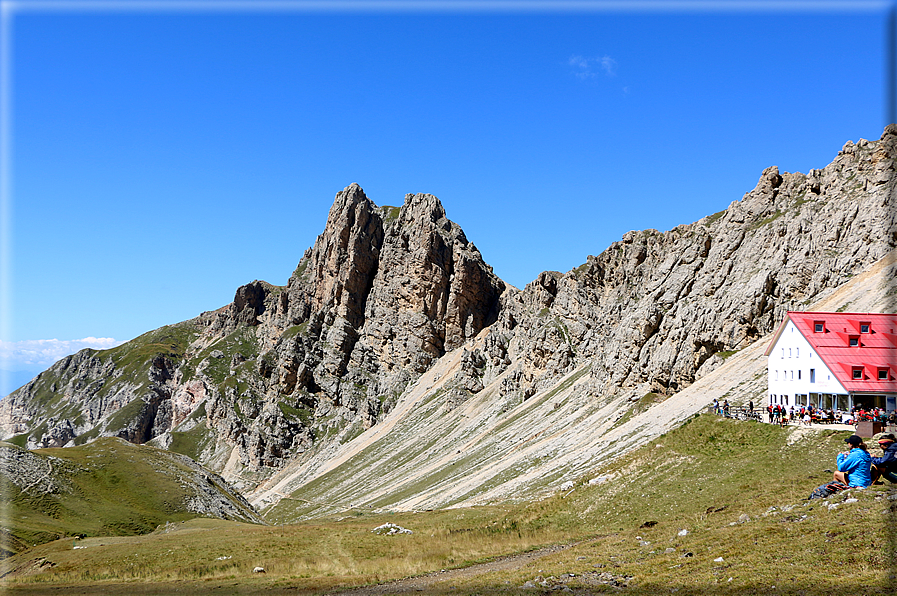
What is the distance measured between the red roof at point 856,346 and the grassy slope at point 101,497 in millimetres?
63712

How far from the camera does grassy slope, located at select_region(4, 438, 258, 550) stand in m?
56.7

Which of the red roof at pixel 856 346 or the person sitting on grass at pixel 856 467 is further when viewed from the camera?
the red roof at pixel 856 346

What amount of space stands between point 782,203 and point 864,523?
336 ft

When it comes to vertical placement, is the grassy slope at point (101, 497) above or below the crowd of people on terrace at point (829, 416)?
below

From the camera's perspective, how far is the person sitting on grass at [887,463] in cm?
2281

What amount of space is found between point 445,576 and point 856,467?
17.3 metres

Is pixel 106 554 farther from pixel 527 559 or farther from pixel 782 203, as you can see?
pixel 782 203

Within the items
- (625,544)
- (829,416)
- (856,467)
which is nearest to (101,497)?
(625,544)

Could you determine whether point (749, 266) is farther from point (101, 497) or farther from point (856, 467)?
point (101, 497)

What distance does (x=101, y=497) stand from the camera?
66.9 meters

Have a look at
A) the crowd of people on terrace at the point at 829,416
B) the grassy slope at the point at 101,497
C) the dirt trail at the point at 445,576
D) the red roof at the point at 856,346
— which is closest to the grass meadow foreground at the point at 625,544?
the dirt trail at the point at 445,576

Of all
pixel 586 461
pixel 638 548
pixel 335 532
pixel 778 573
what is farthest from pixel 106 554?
pixel 586 461

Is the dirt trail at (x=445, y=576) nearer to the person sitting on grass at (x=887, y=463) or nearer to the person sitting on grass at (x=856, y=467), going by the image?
the person sitting on grass at (x=856, y=467)

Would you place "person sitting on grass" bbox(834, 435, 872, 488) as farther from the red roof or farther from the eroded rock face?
the eroded rock face
